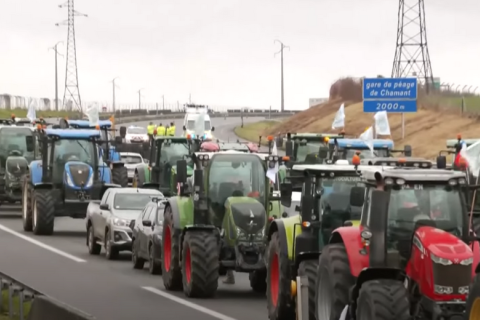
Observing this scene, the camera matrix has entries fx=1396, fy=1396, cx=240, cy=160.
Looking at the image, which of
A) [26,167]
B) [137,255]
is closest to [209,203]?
[137,255]

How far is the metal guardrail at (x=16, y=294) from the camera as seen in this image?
16.4 meters

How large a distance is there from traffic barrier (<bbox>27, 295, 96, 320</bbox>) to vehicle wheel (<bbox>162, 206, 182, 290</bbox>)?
800 cm

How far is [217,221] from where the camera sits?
22.9 meters

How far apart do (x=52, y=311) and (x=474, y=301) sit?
14.0 ft

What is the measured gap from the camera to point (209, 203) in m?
23.0

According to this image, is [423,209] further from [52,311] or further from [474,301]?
[52,311]

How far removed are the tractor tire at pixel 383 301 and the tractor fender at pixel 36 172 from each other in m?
25.0

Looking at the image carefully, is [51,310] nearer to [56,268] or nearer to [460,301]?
[460,301]

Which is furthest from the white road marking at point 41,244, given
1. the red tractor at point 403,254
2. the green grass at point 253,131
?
the green grass at point 253,131

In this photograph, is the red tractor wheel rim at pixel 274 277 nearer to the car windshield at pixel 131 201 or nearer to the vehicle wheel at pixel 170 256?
the vehicle wheel at pixel 170 256

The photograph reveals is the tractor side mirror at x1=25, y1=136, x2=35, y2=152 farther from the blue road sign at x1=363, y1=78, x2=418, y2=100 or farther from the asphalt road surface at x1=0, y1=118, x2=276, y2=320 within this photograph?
the blue road sign at x1=363, y1=78, x2=418, y2=100

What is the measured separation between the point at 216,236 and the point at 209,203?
3.24ft

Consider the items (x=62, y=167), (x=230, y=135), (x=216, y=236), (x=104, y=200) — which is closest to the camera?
(x=216, y=236)

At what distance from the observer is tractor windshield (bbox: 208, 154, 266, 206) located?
75.5ft
